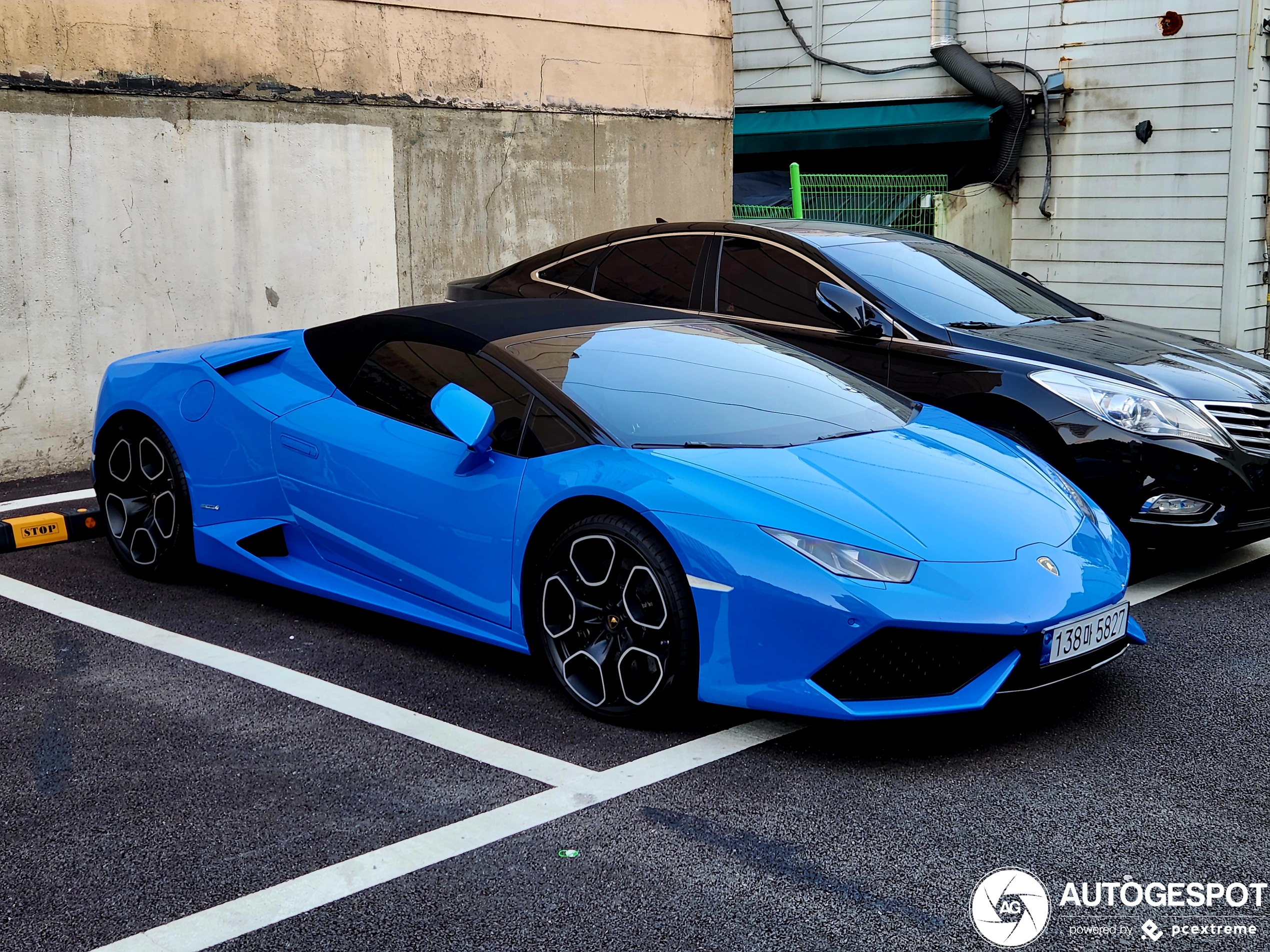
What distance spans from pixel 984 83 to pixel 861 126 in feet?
4.95

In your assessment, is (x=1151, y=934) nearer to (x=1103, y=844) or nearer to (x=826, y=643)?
(x=1103, y=844)

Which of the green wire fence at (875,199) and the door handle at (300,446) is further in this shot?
the green wire fence at (875,199)

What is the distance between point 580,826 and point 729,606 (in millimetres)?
738

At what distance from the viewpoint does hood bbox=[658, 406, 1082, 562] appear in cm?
388

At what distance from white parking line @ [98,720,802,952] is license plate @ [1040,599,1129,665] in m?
0.78

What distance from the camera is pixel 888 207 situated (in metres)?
13.6

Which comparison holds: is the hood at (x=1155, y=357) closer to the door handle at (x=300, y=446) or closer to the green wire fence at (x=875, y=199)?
the door handle at (x=300, y=446)

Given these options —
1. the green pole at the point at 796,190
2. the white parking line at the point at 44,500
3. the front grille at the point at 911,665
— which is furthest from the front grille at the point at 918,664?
the green pole at the point at 796,190

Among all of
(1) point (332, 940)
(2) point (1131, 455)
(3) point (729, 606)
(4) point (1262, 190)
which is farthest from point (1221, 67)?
(1) point (332, 940)

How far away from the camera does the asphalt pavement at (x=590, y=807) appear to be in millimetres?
2986

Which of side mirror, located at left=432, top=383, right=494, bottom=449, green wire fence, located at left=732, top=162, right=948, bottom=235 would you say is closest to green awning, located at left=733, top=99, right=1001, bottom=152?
green wire fence, located at left=732, top=162, right=948, bottom=235

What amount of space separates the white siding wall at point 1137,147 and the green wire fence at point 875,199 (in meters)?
1.83

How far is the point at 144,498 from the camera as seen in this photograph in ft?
18.4

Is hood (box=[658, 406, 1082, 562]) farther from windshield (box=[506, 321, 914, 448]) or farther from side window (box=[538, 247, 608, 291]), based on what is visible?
side window (box=[538, 247, 608, 291])
